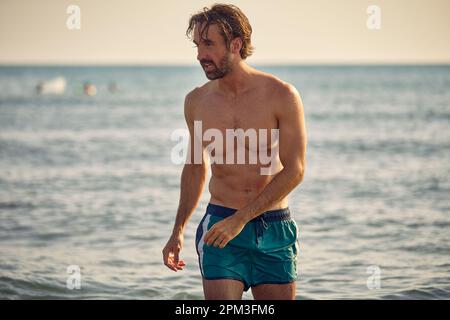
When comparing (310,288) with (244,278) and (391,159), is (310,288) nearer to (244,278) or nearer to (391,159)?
(244,278)

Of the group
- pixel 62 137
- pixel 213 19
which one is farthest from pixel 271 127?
pixel 62 137

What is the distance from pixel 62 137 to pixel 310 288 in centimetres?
1734

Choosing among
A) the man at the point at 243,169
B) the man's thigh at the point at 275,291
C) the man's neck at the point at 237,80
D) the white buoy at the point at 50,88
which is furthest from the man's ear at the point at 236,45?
the white buoy at the point at 50,88

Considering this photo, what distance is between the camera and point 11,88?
2325 inches

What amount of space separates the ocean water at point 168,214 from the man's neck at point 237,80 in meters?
3.14

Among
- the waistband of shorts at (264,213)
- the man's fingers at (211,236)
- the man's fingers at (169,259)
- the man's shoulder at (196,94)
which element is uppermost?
the man's shoulder at (196,94)

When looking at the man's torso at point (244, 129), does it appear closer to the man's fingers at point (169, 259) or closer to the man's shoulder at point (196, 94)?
the man's shoulder at point (196, 94)

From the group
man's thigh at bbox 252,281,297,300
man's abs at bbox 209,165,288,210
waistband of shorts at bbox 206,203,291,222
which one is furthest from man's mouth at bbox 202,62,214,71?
man's thigh at bbox 252,281,297,300

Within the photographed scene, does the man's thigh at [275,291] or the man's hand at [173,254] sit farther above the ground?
the man's hand at [173,254]

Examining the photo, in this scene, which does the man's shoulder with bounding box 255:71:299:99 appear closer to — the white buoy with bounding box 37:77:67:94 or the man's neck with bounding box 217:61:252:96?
the man's neck with bounding box 217:61:252:96

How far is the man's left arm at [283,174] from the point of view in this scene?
4.22 meters

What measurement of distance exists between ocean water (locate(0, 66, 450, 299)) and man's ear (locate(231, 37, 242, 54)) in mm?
3441

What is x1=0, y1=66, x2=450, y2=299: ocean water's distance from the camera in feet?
26.8

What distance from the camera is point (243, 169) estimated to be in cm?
473
